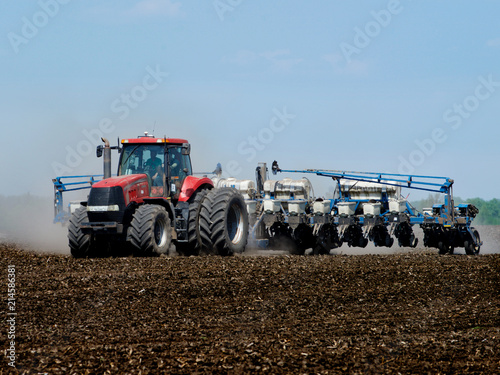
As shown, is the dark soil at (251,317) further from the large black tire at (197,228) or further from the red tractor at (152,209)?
the large black tire at (197,228)

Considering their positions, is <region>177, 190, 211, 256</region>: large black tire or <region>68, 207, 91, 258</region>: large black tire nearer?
<region>68, 207, 91, 258</region>: large black tire

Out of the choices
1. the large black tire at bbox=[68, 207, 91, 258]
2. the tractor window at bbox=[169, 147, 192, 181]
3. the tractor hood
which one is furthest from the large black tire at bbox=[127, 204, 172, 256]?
the tractor window at bbox=[169, 147, 192, 181]

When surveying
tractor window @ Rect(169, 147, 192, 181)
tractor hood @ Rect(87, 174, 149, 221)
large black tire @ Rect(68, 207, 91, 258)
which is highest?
tractor window @ Rect(169, 147, 192, 181)

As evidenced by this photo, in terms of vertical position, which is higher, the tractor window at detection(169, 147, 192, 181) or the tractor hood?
the tractor window at detection(169, 147, 192, 181)

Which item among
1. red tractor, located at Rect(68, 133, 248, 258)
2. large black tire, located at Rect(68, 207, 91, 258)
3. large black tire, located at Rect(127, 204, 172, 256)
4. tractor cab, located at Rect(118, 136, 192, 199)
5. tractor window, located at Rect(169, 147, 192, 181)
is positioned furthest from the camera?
tractor window, located at Rect(169, 147, 192, 181)

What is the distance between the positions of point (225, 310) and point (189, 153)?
688cm

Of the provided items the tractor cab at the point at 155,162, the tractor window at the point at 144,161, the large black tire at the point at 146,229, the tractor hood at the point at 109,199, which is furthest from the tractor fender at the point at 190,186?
the tractor hood at the point at 109,199

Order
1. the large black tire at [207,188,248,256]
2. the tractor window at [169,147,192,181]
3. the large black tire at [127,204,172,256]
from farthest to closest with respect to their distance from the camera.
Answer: the tractor window at [169,147,192,181]
the large black tire at [207,188,248,256]
the large black tire at [127,204,172,256]

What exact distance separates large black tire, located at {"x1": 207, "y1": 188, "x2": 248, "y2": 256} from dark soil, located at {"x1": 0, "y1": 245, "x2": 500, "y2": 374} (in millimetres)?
1134

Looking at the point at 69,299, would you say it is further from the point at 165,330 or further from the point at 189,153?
the point at 189,153

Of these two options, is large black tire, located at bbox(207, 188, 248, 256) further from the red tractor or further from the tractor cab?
the tractor cab

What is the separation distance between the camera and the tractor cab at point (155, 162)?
1545 cm

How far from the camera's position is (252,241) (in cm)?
1806

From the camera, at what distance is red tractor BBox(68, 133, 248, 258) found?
1428cm
